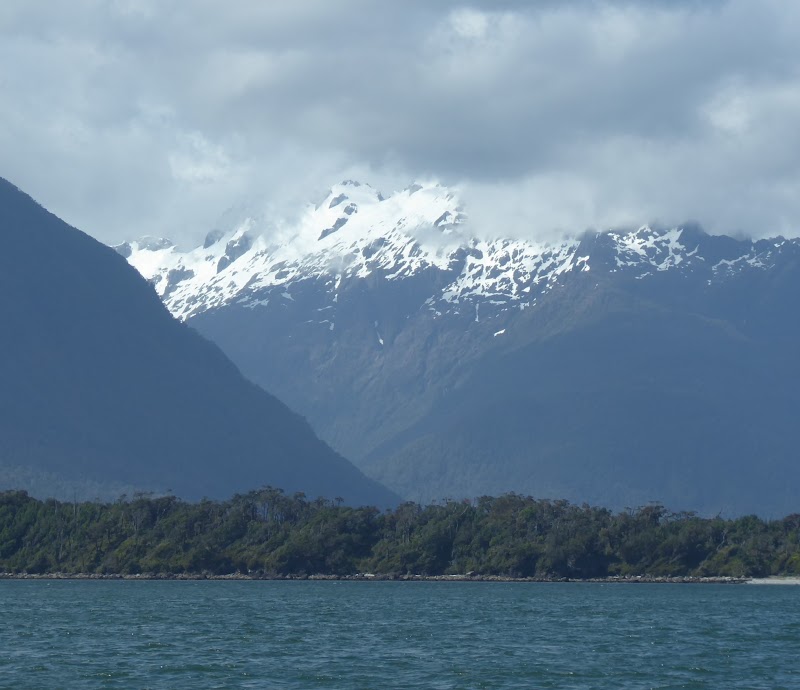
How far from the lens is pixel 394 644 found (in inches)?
4557

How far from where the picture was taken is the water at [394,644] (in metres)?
94.4

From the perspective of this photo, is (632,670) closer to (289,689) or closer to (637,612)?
(289,689)

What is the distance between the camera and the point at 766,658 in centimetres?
10838

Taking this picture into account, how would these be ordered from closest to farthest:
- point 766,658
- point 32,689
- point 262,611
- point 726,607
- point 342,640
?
point 32,689
point 766,658
point 342,640
point 262,611
point 726,607

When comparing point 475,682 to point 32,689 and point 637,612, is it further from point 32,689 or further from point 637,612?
point 637,612

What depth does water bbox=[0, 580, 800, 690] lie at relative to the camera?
94375 millimetres

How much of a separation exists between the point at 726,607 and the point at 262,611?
49.5 metres

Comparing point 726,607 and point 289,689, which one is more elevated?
point 726,607

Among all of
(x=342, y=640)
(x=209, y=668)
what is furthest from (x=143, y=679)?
(x=342, y=640)

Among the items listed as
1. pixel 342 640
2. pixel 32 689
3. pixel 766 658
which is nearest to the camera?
pixel 32 689

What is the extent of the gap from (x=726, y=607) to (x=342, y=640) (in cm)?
6495

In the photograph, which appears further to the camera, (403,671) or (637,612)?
(637,612)

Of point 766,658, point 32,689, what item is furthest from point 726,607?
point 32,689

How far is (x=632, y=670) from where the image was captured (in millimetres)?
99062
